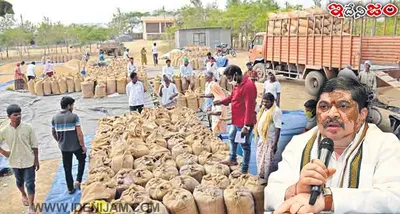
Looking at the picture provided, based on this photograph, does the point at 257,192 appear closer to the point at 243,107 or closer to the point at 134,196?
the point at 134,196

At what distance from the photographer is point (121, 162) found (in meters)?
4.12

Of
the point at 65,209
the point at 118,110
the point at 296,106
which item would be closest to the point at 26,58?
the point at 118,110

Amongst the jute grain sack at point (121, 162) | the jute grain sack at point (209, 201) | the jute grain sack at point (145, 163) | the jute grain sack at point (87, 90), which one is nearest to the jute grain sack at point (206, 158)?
the jute grain sack at point (145, 163)

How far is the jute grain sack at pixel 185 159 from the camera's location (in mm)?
4051

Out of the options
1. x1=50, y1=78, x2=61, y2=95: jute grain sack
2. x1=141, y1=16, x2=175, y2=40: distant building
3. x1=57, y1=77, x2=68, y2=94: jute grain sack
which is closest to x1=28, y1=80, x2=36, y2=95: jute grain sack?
x1=50, y1=78, x2=61, y2=95: jute grain sack

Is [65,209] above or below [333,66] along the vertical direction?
below

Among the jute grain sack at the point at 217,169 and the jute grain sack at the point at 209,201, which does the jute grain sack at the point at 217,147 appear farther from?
the jute grain sack at the point at 209,201

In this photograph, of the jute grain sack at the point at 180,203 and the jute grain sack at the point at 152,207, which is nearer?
the jute grain sack at the point at 152,207

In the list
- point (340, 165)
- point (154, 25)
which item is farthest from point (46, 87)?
point (154, 25)

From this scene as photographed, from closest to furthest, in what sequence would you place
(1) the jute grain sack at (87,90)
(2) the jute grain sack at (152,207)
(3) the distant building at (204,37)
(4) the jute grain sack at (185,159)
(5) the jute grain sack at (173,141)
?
(2) the jute grain sack at (152,207) < (4) the jute grain sack at (185,159) < (5) the jute grain sack at (173,141) < (1) the jute grain sack at (87,90) < (3) the distant building at (204,37)

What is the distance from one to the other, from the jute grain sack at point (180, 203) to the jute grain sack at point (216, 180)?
0.35 meters

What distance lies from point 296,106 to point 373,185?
31.2 feet

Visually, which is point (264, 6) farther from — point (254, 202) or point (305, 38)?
point (254, 202)

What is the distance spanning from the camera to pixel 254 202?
314 centimetres
